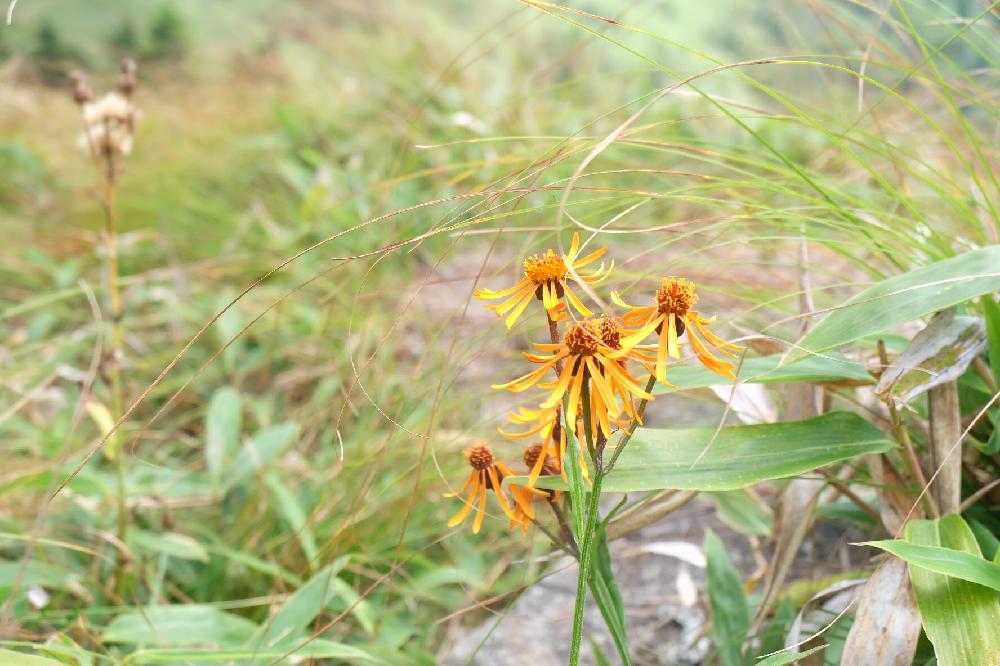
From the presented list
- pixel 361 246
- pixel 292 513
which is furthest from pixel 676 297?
pixel 361 246

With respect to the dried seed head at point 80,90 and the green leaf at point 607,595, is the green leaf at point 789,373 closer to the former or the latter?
the green leaf at point 607,595

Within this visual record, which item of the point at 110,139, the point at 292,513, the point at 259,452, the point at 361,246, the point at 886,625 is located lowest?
the point at 886,625

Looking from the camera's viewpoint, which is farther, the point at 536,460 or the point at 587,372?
the point at 536,460

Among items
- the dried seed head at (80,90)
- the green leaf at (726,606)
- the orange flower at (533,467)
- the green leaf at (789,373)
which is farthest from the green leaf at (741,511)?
the dried seed head at (80,90)

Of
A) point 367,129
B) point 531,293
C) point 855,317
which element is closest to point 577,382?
point 531,293

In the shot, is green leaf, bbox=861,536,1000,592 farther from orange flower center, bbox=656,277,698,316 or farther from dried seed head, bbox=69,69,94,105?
dried seed head, bbox=69,69,94,105

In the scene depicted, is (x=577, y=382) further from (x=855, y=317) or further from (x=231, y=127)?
(x=231, y=127)

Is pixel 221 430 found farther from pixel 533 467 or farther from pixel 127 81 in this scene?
pixel 533 467
